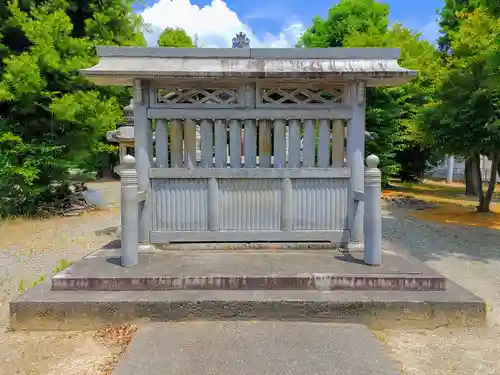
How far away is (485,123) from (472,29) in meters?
3.13

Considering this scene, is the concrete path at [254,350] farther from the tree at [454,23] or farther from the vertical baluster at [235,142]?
the tree at [454,23]

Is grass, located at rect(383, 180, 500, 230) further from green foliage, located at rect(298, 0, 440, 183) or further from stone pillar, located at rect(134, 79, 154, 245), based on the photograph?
stone pillar, located at rect(134, 79, 154, 245)

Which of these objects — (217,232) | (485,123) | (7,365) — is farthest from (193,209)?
(485,123)

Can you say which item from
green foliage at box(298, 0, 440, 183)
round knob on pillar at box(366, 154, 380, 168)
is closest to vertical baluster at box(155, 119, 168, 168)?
round knob on pillar at box(366, 154, 380, 168)

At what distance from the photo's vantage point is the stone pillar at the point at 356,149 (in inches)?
194

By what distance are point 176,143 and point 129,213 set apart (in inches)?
48.3

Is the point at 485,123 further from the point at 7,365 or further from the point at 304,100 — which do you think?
the point at 7,365

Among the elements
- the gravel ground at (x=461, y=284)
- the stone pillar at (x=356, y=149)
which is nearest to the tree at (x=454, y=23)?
the gravel ground at (x=461, y=284)

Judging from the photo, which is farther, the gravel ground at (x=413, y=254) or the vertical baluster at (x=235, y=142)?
the vertical baluster at (x=235, y=142)

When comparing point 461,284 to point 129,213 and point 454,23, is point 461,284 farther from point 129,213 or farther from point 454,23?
point 454,23

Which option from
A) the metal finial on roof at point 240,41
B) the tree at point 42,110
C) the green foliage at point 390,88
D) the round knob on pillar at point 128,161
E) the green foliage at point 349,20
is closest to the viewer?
the round knob on pillar at point 128,161

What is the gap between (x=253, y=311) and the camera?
3.81 m

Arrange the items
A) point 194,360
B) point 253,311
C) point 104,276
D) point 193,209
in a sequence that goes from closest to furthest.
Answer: point 194,360, point 253,311, point 104,276, point 193,209

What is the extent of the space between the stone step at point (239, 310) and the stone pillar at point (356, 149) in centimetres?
137
